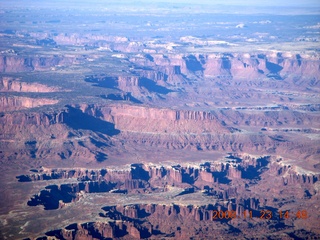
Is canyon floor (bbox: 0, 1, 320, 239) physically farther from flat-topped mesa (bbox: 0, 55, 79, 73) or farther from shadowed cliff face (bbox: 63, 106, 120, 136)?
flat-topped mesa (bbox: 0, 55, 79, 73)

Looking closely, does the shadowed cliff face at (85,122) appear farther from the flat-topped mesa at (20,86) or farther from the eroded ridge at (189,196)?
the flat-topped mesa at (20,86)

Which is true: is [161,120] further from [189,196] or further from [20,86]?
[189,196]

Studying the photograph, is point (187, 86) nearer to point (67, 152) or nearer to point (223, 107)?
point (223, 107)

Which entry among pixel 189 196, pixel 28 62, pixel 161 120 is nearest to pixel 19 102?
pixel 161 120

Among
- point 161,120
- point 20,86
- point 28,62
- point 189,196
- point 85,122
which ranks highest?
point 28,62

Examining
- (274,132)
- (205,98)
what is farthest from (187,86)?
(274,132)

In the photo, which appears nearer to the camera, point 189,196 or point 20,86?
point 189,196

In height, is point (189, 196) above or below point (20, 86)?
below

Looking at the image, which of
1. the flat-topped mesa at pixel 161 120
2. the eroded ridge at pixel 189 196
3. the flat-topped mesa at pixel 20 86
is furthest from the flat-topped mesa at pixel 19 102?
the eroded ridge at pixel 189 196
